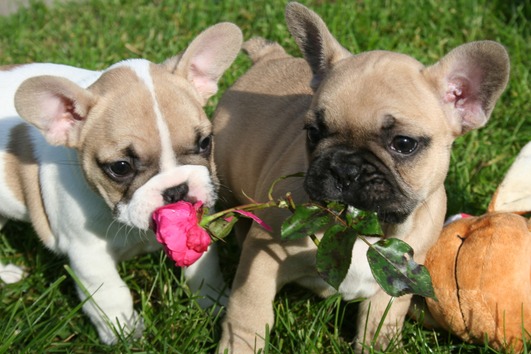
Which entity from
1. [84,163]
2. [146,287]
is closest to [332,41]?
[84,163]

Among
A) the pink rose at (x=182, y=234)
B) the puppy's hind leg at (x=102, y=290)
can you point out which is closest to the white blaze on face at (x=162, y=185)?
the pink rose at (x=182, y=234)

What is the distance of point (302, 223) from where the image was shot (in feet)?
10.0

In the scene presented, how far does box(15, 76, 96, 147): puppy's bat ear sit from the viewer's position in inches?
140

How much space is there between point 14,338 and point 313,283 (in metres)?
1.52

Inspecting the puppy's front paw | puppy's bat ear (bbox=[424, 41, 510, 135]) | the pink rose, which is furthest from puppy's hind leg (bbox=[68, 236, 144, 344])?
puppy's bat ear (bbox=[424, 41, 510, 135])

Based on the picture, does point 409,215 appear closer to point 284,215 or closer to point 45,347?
point 284,215

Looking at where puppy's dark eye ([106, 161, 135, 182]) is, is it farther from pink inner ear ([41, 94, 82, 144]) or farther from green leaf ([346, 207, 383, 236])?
green leaf ([346, 207, 383, 236])

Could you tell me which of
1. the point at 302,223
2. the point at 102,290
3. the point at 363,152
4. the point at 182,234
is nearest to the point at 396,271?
the point at 302,223

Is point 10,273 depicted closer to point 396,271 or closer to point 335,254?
point 335,254

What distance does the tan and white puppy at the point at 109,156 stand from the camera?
353cm

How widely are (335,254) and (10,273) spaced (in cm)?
243

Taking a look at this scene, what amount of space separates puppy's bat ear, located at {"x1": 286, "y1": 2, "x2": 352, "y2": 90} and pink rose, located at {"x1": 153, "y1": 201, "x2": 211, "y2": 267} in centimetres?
113

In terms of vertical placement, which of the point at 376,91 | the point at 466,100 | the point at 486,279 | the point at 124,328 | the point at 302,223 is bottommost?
the point at 124,328

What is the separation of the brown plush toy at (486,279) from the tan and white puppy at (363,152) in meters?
0.13
